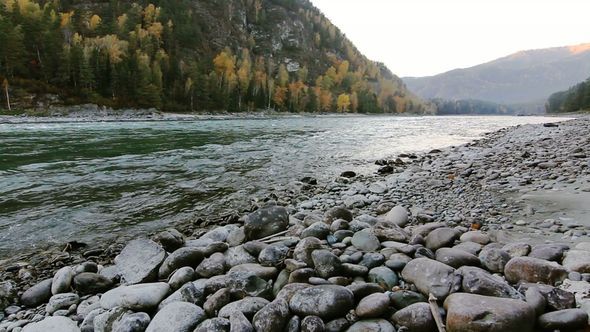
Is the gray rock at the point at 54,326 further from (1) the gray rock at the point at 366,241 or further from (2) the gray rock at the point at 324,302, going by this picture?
(1) the gray rock at the point at 366,241

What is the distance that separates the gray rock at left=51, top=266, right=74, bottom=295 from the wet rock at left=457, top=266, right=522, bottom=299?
5.07 m

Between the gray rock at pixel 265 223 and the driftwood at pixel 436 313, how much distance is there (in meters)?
3.17

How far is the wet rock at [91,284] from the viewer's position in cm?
471

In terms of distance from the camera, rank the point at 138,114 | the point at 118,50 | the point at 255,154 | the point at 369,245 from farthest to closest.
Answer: the point at 118,50, the point at 138,114, the point at 255,154, the point at 369,245

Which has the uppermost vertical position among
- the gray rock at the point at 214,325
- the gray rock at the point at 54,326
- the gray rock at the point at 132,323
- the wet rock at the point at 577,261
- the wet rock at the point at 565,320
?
the wet rock at the point at 577,261

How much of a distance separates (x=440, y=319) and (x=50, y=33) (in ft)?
296

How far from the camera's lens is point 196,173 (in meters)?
13.9

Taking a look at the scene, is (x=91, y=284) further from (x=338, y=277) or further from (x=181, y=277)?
(x=338, y=277)

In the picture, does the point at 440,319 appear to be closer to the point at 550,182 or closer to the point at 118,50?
the point at 550,182

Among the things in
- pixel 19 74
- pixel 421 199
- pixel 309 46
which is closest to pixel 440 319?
pixel 421 199

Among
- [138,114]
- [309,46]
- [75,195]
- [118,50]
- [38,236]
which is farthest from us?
[309,46]

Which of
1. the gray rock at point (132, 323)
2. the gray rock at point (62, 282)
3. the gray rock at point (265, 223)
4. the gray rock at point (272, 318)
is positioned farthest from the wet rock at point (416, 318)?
the gray rock at point (62, 282)

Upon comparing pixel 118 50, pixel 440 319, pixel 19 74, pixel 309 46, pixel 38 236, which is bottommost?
pixel 38 236

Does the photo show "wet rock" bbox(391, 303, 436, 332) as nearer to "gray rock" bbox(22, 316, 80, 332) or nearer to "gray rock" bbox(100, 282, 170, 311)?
"gray rock" bbox(100, 282, 170, 311)
